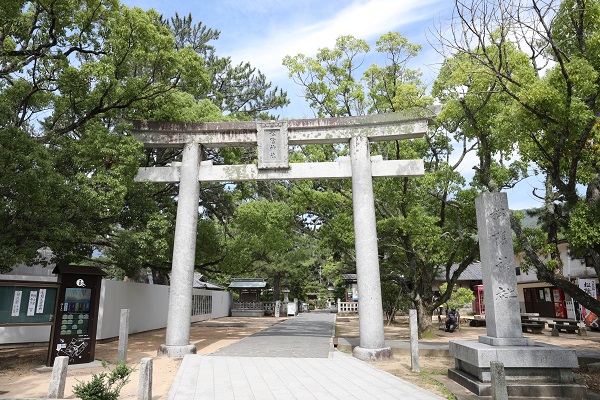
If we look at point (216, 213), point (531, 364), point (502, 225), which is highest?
point (216, 213)

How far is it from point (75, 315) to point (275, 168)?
6419 millimetres

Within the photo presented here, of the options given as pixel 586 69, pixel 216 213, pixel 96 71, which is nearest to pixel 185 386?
pixel 96 71

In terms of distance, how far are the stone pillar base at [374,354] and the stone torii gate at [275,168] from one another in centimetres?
27

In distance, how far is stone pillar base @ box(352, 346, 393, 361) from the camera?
948 centimetres

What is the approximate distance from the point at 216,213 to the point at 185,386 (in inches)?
485

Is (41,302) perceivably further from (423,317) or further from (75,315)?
(423,317)

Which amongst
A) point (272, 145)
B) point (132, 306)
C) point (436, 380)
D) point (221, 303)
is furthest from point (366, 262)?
point (221, 303)

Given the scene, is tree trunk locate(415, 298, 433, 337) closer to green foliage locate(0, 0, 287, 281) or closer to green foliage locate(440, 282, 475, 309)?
green foliage locate(440, 282, 475, 309)

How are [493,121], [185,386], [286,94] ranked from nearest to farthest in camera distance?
[185,386] → [493,121] → [286,94]

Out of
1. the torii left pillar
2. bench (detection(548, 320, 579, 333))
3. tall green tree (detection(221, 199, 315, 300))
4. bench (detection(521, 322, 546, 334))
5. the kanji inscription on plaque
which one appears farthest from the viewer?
bench (detection(521, 322, 546, 334))

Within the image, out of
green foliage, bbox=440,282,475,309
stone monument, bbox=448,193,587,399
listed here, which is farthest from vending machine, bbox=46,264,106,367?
green foliage, bbox=440,282,475,309

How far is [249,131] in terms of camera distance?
37.9 feet

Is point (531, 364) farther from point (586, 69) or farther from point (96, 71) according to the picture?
point (96, 71)

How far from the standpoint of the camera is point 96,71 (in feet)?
31.2
